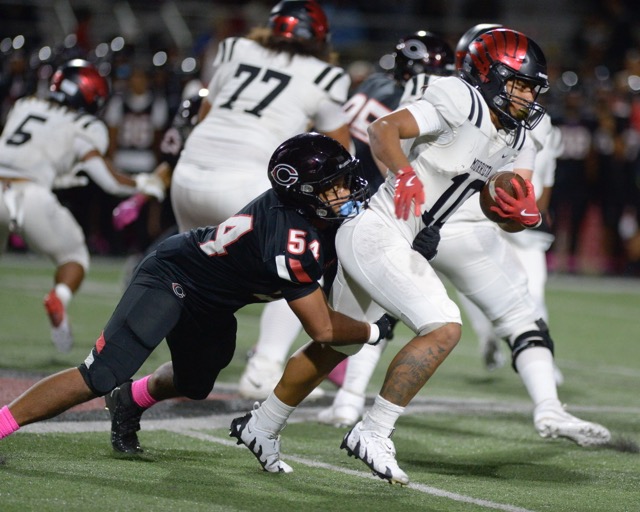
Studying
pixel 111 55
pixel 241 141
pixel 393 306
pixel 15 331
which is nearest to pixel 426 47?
pixel 241 141

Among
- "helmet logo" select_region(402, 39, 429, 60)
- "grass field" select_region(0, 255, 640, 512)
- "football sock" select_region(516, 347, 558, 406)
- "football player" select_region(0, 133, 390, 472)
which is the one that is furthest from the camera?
"helmet logo" select_region(402, 39, 429, 60)

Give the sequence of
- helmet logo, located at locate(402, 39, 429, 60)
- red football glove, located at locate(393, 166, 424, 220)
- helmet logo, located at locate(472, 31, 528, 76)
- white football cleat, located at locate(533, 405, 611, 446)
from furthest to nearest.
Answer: helmet logo, located at locate(402, 39, 429, 60)
white football cleat, located at locate(533, 405, 611, 446)
helmet logo, located at locate(472, 31, 528, 76)
red football glove, located at locate(393, 166, 424, 220)

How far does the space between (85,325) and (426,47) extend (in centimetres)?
432

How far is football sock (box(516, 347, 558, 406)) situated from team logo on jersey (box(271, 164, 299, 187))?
168 centimetres

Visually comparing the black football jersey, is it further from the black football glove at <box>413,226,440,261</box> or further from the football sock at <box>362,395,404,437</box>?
the football sock at <box>362,395,404,437</box>

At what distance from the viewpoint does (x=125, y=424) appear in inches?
184

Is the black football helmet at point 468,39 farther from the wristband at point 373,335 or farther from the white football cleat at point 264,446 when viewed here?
the white football cleat at point 264,446

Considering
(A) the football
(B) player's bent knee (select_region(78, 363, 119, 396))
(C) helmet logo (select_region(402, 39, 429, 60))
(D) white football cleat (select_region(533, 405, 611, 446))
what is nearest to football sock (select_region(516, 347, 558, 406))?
(D) white football cleat (select_region(533, 405, 611, 446))

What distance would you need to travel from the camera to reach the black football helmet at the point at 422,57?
5.96 metres

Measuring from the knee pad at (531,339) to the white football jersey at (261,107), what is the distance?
5.00 feet

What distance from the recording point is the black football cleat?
4.69 meters

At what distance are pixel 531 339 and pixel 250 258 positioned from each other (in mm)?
1674

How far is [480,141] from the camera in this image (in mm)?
4488

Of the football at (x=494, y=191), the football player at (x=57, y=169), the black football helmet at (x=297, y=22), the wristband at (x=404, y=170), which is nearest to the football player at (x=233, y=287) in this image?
the wristband at (x=404, y=170)
